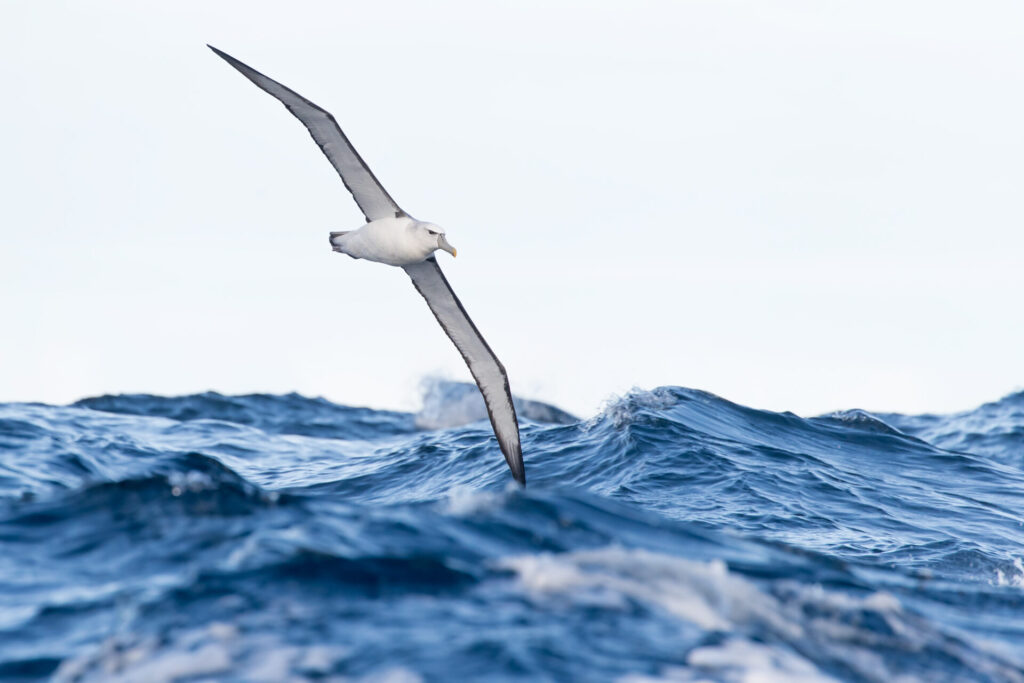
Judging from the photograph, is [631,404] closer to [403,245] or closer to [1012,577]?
[403,245]

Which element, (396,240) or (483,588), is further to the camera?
(396,240)

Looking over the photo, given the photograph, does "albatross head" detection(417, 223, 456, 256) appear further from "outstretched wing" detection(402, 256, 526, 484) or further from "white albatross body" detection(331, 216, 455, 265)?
"outstretched wing" detection(402, 256, 526, 484)

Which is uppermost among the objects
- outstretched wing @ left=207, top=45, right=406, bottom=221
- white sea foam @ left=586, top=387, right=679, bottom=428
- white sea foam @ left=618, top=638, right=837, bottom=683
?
outstretched wing @ left=207, top=45, right=406, bottom=221

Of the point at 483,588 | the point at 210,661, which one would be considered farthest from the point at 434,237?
the point at 210,661

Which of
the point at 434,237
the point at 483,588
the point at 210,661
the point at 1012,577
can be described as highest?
the point at 434,237

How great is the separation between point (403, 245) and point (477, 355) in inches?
90.9

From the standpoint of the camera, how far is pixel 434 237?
13.5 metres

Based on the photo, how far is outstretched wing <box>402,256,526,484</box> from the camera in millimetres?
14664

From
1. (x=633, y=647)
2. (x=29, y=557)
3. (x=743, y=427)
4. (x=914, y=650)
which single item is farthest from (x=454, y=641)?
(x=743, y=427)

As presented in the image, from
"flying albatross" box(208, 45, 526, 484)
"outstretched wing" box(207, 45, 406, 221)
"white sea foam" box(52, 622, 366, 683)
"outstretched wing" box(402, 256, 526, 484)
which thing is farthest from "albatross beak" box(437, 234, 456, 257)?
"white sea foam" box(52, 622, 366, 683)

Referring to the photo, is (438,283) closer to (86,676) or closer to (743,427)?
(743,427)

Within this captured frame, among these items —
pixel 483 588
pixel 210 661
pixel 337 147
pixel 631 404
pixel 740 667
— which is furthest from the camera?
pixel 631 404

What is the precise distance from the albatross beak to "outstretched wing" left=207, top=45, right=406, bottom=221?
0.70m

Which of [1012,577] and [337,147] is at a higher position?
[337,147]
